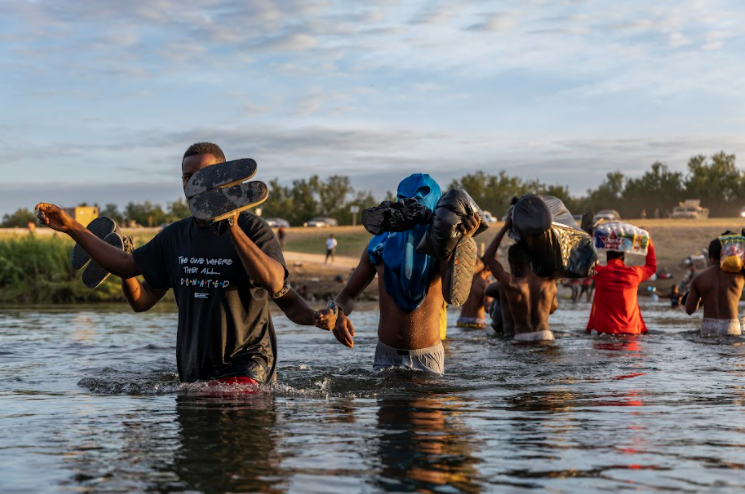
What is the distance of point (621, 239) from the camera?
42.4 feet

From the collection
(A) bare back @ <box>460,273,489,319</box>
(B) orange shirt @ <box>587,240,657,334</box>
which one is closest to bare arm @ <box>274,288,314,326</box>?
(B) orange shirt @ <box>587,240,657,334</box>

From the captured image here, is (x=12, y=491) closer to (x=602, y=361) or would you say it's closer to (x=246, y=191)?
(x=246, y=191)

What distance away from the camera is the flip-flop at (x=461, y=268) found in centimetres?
623

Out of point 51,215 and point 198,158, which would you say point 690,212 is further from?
point 51,215

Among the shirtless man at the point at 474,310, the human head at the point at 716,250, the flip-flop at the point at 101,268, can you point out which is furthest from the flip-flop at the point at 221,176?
the shirtless man at the point at 474,310

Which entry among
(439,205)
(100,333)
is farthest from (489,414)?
(100,333)

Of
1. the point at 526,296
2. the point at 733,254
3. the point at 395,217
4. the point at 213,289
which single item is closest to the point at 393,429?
the point at 213,289

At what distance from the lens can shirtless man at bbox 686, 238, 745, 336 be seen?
→ 43.2 feet

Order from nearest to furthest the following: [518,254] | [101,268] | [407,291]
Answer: [101,268], [407,291], [518,254]

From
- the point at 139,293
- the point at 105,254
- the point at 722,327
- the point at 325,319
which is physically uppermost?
the point at 105,254

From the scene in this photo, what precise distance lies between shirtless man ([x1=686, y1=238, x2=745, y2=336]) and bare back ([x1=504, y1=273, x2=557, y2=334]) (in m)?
2.47

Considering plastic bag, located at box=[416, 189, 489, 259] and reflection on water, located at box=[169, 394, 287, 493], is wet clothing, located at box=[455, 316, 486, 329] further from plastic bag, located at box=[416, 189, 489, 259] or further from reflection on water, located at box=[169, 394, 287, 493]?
plastic bag, located at box=[416, 189, 489, 259]

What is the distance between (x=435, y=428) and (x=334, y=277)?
106ft

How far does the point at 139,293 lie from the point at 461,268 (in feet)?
6.48
